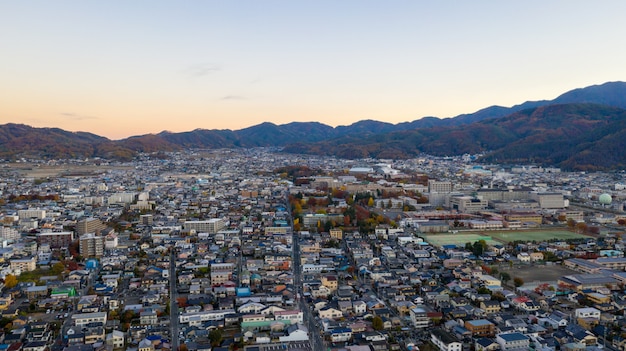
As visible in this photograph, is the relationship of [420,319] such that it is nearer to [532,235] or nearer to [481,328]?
[481,328]

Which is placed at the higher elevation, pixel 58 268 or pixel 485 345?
pixel 58 268

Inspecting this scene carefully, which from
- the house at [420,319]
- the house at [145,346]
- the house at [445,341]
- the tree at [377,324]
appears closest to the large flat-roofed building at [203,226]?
the house at [145,346]

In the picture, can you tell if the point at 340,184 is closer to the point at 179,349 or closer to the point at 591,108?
the point at 179,349

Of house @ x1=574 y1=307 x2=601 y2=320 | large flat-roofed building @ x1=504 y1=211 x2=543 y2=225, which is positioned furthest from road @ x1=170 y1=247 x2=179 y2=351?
large flat-roofed building @ x1=504 y1=211 x2=543 y2=225

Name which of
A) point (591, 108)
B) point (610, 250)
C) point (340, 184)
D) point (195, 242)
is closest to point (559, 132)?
point (591, 108)

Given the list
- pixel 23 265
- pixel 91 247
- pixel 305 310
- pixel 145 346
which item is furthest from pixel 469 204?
pixel 23 265

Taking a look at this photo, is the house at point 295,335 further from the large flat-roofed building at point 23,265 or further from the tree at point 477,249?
the large flat-roofed building at point 23,265
